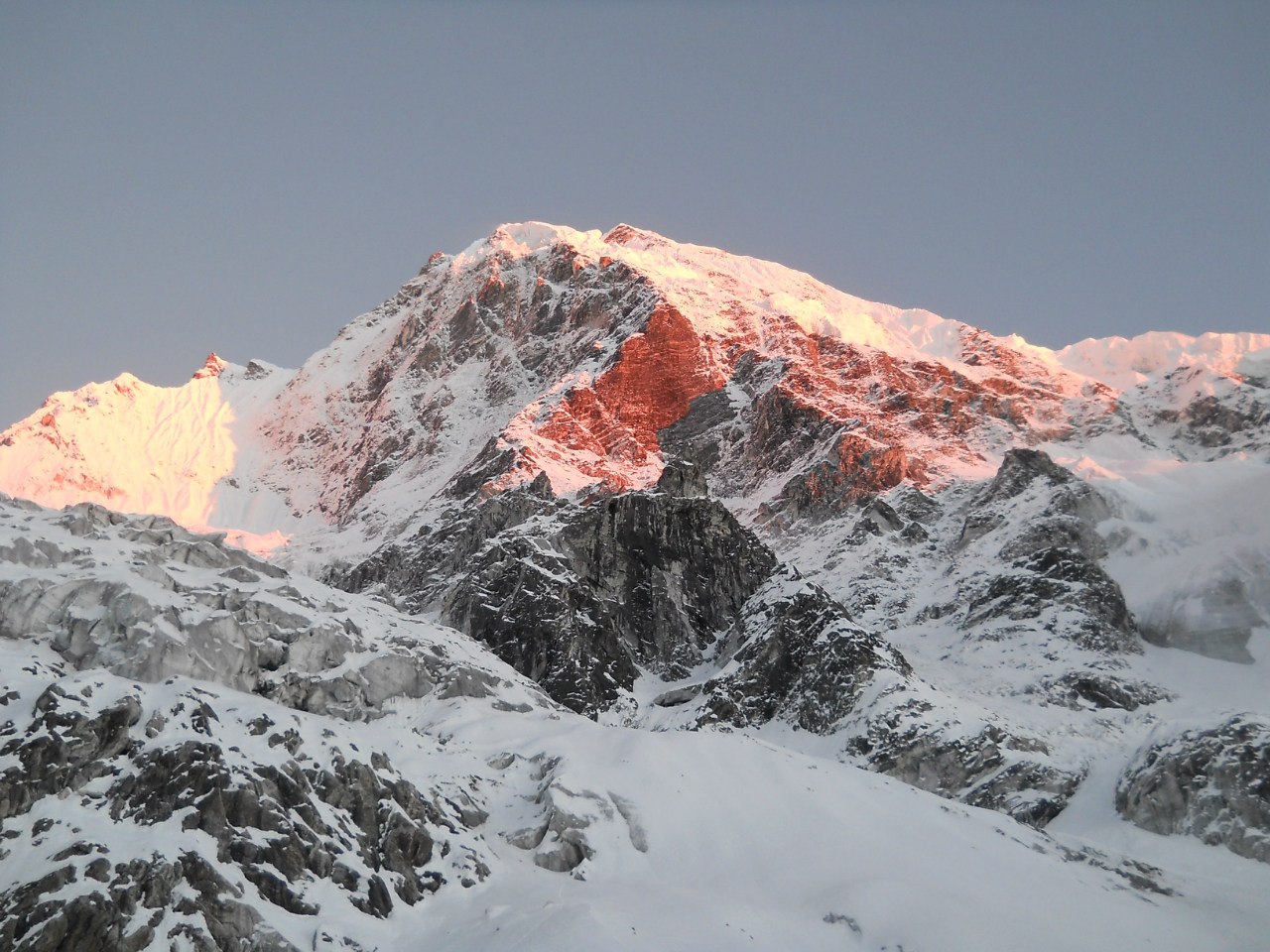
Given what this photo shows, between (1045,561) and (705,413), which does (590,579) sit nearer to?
(1045,561)

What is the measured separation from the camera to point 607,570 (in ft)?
385

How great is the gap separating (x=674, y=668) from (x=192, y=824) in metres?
66.6

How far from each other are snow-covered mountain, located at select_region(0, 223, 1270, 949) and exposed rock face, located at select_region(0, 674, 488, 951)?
163mm

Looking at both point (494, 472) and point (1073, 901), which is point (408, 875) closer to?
point (1073, 901)

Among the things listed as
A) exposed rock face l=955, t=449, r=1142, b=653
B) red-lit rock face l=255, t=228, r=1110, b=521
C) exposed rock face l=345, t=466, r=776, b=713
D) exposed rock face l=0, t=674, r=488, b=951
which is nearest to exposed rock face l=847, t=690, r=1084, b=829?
exposed rock face l=345, t=466, r=776, b=713

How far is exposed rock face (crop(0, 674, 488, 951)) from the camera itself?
4178cm

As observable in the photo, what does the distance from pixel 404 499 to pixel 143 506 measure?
4318 centimetres

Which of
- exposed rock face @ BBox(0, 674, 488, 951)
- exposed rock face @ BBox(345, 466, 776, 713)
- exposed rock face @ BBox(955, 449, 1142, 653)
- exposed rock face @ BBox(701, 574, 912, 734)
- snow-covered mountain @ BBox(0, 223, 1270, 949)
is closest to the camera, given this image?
exposed rock face @ BBox(0, 674, 488, 951)

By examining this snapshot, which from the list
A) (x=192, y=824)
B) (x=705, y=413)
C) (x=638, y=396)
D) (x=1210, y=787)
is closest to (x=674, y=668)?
(x=1210, y=787)

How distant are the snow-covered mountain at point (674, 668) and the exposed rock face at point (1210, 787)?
0.75ft

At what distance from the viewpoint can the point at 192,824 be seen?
45969mm

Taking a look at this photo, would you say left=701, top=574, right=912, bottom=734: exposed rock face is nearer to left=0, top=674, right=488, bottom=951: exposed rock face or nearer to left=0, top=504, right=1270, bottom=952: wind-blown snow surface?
left=0, top=504, right=1270, bottom=952: wind-blown snow surface

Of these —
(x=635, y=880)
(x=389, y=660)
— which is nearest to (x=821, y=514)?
(x=389, y=660)

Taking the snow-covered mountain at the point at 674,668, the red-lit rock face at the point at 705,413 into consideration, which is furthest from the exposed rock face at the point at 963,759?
the red-lit rock face at the point at 705,413
